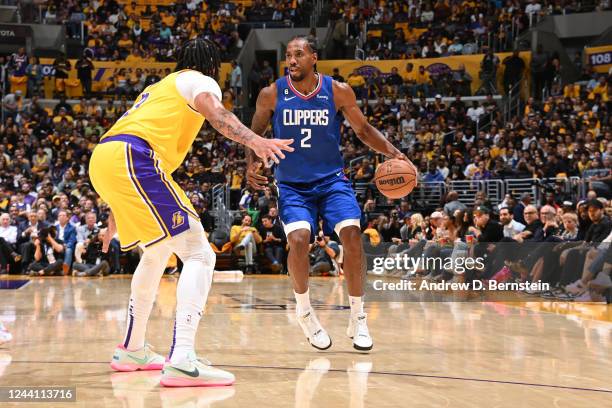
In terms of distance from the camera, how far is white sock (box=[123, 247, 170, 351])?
199 inches

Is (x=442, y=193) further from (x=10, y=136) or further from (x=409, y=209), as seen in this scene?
(x=10, y=136)

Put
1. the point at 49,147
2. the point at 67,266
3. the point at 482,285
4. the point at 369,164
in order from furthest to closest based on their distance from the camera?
the point at 49,147 < the point at 369,164 < the point at 67,266 < the point at 482,285

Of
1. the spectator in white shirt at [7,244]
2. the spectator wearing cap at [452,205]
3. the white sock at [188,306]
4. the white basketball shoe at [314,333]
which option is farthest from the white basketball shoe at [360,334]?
the spectator in white shirt at [7,244]

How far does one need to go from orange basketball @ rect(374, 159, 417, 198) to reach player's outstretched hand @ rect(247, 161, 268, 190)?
46.7 inches

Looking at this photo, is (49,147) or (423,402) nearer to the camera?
(423,402)

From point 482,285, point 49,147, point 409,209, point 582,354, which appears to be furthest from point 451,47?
point 582,354

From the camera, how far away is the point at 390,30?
2686cm

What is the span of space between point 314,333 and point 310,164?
1.27 meters

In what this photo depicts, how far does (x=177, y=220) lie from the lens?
468 centimetres

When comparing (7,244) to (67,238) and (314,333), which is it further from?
(314,333)

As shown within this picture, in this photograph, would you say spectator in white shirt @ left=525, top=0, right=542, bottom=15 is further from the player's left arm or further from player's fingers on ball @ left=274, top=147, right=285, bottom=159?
player's fingers on ball @ left=274, top=147, right=285, bottom=159

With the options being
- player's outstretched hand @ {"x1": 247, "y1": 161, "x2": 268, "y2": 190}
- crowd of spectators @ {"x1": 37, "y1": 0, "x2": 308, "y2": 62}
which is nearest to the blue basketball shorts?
player's outstretched hand @ {"x1": 247, "y1": 161, "x2": 268, "y2": 190}

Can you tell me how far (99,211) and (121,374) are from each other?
43.8 feet

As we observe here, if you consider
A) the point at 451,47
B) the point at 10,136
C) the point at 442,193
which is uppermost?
the point at 451,47
